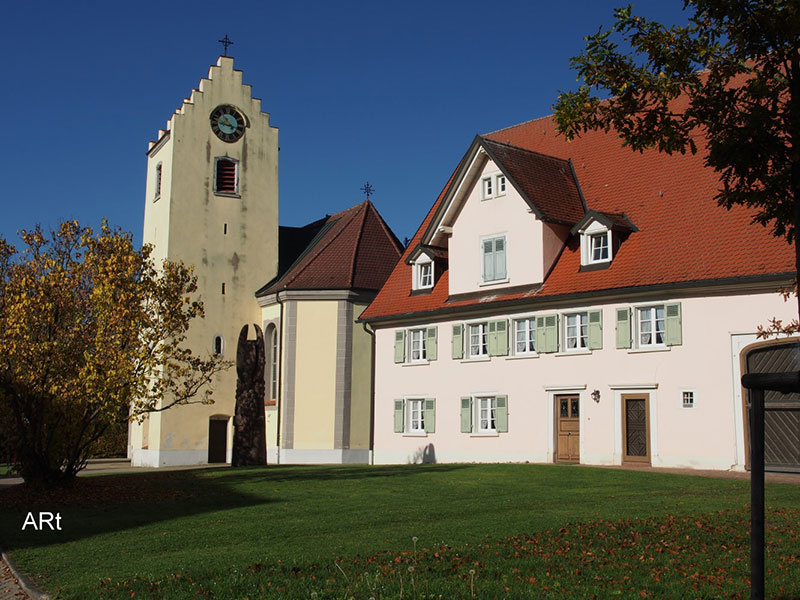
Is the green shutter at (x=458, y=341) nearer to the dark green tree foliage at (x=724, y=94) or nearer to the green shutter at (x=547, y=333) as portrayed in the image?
the green shutter at (x=547, y=333)

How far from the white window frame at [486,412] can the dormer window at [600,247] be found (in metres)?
6.15

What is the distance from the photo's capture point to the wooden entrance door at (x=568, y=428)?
29.6 m

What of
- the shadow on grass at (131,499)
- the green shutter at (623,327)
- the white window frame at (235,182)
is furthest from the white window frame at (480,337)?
the white window frame at (235,182)

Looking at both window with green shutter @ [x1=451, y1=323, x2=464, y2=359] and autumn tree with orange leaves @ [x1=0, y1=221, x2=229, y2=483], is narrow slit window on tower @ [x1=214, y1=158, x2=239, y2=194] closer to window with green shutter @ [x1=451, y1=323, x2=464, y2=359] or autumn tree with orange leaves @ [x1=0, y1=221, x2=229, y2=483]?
window with green shutter @ [x1=451, y1=323, x2=464, y2=359]

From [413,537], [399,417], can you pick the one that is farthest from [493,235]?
[413,537]

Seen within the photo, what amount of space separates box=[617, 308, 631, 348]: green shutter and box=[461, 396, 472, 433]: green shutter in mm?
6818

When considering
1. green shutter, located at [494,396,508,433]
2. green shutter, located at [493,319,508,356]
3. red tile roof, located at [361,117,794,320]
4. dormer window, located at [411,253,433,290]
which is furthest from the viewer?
dormer window, located at [411,253,433,290]

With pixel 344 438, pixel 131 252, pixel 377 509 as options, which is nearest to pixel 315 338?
pixel 344 438

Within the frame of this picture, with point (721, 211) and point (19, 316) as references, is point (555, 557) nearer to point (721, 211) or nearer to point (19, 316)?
point (19, 316)

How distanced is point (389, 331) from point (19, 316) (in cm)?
1827

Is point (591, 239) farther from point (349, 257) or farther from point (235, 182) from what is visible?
point (235, 182)

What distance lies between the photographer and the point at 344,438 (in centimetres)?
3981

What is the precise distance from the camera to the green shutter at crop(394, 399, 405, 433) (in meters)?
35.9

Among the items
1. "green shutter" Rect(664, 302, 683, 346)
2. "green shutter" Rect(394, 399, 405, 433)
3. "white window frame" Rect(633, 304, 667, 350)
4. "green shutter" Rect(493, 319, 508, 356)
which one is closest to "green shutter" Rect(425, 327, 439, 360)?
"green shutter" Rect(394, 399, 405, 433)
